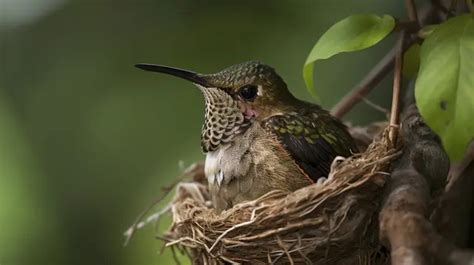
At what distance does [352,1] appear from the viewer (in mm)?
2391

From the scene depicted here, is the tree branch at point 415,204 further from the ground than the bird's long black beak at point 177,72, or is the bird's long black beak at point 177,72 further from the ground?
the bird's long black beak at point 177,72

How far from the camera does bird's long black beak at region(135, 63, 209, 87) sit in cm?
155

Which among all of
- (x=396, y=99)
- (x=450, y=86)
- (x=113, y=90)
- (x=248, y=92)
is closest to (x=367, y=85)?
(x=248, y=92)

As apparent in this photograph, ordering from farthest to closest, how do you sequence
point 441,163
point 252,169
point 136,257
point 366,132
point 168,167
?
1. point 168,167
2. point 136,257
3. point 366,132
4. point 252,169
5. point 441,163

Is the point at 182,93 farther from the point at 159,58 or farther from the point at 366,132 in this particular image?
the point at 366,132

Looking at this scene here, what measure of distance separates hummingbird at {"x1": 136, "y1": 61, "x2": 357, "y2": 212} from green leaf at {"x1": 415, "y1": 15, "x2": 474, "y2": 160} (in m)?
0.36

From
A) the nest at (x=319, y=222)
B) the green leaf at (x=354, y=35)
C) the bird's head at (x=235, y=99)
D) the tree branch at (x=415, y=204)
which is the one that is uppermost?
the green leaf at (x=354, y=35)

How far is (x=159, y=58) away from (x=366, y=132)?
0.74m

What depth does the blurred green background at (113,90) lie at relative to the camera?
2361 mm

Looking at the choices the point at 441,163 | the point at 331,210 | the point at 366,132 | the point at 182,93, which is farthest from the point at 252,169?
the point at 182,93

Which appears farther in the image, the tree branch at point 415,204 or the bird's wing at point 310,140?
the bird's wing at point 310,140

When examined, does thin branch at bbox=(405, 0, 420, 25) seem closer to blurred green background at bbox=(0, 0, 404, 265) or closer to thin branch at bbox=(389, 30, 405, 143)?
thin branch at bbox=(389, 30, 405, 143)

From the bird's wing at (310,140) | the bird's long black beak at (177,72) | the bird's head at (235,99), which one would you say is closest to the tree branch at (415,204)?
the bird's wing at (310,140)

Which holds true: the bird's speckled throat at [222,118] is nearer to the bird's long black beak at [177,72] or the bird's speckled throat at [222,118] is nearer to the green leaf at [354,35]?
the bird's long black beak at [177,72]
